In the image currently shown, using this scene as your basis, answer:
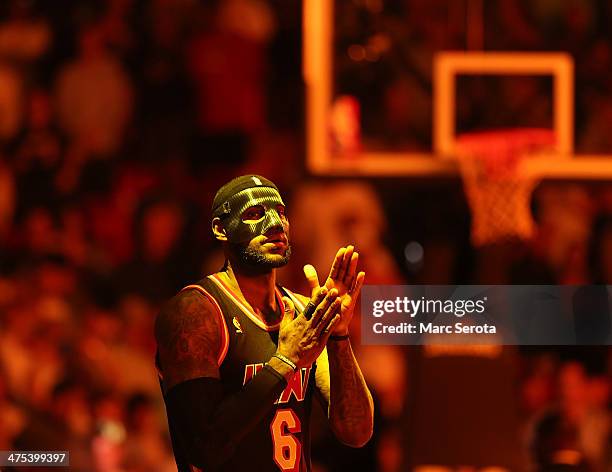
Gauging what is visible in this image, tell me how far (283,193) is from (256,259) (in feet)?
16.4

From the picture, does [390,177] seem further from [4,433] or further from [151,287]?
[4,433]

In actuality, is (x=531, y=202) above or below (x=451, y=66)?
below

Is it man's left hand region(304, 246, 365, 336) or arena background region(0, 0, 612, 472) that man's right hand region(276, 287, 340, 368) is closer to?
man's left hand region(304, 246, 365, 336)

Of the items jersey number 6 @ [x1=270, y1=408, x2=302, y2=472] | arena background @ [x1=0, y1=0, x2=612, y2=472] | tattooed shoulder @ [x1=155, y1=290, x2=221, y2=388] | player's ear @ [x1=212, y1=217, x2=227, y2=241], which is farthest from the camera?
arena background @ [x1=0, y1=0, x2=612, y2=472]

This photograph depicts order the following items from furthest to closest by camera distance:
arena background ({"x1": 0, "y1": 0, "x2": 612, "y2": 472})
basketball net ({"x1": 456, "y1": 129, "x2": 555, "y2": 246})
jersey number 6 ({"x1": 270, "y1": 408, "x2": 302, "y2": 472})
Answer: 1. basketball net ({"x1": 456, "y1": 129, "x2": 555, "y2": 246})
2. arena background ({"x1": 0, "y1": 0, "x2": 612, "y2": 472})
3. jersey number 6 ({"x1": 270, "y1": 408, "x2": 302, "y2": 472})

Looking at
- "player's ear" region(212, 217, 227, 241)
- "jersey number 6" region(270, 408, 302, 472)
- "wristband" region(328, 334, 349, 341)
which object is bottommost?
"jersey number 6" region(270, 408, 302, 472)

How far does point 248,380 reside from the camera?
4.01 meters

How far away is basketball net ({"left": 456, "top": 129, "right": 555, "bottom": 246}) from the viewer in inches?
331

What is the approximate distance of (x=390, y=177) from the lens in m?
8.41

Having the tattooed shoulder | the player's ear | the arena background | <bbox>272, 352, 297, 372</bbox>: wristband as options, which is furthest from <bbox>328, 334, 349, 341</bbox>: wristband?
the arena background

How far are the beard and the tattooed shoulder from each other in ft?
0.56

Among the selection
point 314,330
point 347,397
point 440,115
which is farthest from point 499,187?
point 314,330

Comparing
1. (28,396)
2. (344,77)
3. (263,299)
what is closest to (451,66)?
(344,77)

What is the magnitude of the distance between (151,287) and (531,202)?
2.61 meters
